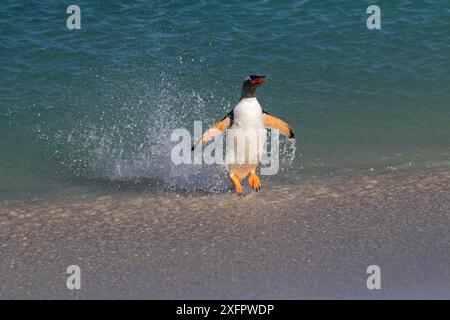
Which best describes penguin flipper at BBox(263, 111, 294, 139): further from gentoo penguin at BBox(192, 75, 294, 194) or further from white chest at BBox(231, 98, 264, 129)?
white chest at BBox(231, 98, 264, 129)

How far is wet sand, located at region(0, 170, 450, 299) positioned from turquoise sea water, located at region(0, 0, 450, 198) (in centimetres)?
92

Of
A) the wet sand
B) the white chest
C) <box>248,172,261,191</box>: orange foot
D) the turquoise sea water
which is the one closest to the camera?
the wet sand

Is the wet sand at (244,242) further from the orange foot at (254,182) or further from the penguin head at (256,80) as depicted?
the penguin head at (256,80)

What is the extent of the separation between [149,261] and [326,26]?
27.9 feet

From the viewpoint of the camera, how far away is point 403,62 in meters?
14.4

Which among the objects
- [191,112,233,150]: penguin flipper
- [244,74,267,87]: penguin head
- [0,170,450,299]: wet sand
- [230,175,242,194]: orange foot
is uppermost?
[244,74,267,87]: penguin head

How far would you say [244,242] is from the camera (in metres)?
8.33

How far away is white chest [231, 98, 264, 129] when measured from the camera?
981 centimetres

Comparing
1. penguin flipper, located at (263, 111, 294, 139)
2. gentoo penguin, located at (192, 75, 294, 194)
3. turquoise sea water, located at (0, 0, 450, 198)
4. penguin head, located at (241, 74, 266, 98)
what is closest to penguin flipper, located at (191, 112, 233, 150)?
gentoo penguin, located at (192, 75, 294, 194)

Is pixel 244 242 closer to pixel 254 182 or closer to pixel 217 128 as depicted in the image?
pixel 254 182

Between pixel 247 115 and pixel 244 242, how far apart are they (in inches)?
75.7

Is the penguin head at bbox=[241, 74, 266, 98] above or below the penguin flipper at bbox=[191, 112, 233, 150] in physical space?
above

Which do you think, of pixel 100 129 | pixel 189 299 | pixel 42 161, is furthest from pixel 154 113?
pixel 189 299

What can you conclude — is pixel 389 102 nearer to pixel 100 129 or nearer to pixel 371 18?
pixel 371 18
